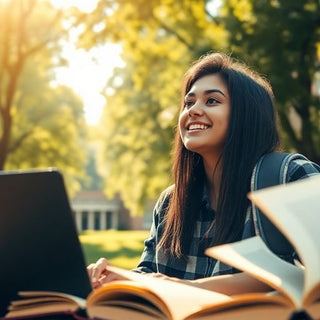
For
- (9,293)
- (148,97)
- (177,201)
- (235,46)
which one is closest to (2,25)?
(235,46)

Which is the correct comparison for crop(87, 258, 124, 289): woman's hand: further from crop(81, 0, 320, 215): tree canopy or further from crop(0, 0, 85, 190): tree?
crop(0, 0, 85, 190): tree

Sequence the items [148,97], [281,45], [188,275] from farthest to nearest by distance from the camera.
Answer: [148,97] → [281,45] → [188,275]

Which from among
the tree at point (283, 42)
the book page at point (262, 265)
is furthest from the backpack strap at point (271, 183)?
the tree at point (283, 42)

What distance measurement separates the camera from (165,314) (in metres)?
1.41

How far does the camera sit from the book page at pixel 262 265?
1313 millimetres

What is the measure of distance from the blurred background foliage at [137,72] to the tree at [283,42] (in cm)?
2

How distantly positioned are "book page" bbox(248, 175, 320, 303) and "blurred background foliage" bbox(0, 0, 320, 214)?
9110 mm

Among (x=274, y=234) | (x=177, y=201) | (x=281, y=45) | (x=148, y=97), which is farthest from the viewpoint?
(x=148, y=97)

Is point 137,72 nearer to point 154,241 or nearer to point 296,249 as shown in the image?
point 154,241

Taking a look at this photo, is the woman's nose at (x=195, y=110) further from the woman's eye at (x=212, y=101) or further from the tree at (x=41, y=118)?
the tree at (x=41, y=118)

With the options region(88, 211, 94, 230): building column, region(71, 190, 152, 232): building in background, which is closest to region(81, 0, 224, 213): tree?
region(71, 190, 152, 232): building in background

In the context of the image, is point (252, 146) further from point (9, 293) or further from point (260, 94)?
point (9, 293)

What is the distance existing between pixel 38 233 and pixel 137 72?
16.7m

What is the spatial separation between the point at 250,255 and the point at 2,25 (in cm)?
1324
